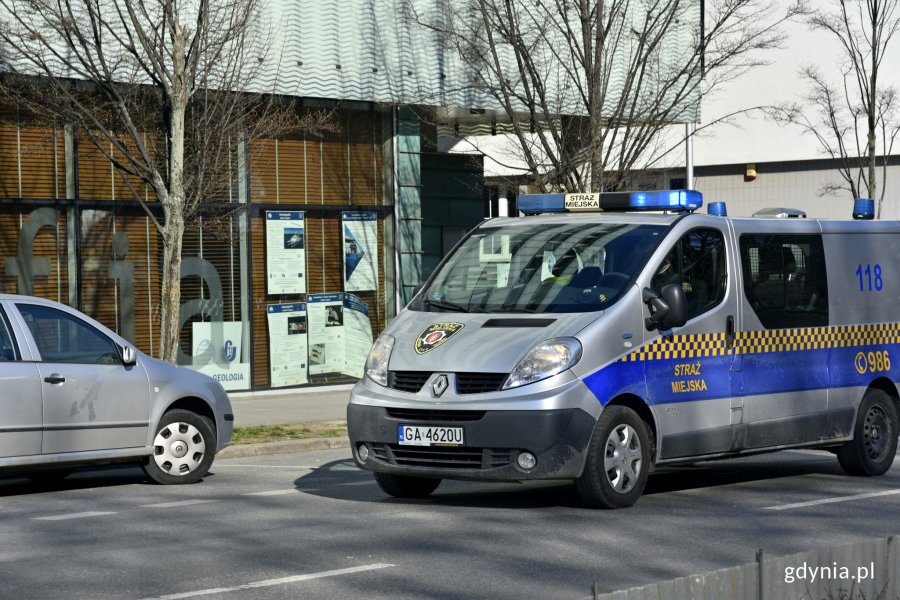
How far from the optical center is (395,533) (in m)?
8.58

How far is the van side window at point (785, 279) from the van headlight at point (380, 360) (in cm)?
275

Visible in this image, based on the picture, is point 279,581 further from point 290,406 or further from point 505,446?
point 290,406

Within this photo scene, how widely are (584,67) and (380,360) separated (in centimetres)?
1004

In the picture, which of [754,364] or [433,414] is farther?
[754,364]

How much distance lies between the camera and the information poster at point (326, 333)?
20.3 meters

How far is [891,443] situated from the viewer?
11.8m

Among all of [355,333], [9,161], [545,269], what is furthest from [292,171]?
[545,269]

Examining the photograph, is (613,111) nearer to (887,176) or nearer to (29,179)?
(29,179)

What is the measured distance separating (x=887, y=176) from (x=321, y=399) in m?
23.5

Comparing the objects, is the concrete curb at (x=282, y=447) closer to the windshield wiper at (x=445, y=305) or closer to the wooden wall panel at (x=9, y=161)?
the windshield wiper at (x=445, y=305)

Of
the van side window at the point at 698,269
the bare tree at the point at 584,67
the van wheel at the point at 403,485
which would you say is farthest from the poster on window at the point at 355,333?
the van side window at the point at 698,269

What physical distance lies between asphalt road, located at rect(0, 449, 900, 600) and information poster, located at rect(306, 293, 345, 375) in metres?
8.23

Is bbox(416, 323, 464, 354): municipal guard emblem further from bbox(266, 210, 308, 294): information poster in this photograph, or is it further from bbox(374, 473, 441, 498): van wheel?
bbox(266, 210, 308, 294): information poster

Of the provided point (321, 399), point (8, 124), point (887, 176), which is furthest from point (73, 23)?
point (887, 176)
